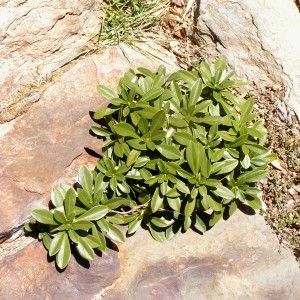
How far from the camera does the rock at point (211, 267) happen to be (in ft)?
11.1

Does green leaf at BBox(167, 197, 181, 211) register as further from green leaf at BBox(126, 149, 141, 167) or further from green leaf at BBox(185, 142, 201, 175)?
green leaf at BBox(126, 149, 141, 167)

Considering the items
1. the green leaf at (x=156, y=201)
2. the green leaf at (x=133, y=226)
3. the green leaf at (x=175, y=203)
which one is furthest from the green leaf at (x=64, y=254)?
the green leaf at (x=175, y=203)

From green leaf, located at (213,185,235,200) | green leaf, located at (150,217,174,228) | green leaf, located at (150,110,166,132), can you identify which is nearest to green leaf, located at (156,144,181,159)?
green leaf, located at (150,110,166,132)

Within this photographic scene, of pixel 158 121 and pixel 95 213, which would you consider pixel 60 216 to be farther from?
pixel 158 121

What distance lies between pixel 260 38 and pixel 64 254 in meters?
1.99

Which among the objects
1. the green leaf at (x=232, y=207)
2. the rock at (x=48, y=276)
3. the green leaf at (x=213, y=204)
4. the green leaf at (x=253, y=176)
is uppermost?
the green leaf at (x=253, y=176)

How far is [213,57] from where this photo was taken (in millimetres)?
4074

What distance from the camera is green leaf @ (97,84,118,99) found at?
140 inches

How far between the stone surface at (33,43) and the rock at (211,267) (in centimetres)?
122

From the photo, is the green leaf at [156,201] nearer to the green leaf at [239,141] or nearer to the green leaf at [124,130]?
the green leaf at [124,130]

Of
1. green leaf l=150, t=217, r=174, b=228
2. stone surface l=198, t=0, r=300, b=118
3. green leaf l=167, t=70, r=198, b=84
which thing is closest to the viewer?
green leaf l=150, t=217, r=174, b=228

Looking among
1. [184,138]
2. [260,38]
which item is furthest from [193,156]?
[260,38]

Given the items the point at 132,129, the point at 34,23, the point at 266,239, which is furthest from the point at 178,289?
the point at 34,23

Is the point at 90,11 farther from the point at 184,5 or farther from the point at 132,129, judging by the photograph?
the point at 132,129
